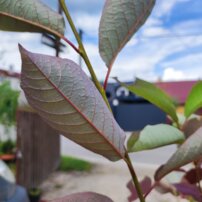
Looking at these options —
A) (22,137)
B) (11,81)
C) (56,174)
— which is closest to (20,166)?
(22,137)

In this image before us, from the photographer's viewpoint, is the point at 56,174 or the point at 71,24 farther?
the point at 56,174

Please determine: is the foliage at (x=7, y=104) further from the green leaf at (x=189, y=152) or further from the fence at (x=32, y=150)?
the green leaf at (x=189, y=152)

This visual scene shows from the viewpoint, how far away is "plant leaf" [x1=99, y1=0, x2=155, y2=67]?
0.28 m

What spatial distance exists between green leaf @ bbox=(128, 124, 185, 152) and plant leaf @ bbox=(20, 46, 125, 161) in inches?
A: 3.3

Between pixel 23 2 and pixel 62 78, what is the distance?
0.30ft

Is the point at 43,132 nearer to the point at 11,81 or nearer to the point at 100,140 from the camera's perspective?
the point at 11,81

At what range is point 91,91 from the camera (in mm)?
210

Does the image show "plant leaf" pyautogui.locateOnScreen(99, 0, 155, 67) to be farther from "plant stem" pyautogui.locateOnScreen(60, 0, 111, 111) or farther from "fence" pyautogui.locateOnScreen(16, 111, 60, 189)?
"fence" pyautogui.locateOnScreen(16, 111, 60, 189)

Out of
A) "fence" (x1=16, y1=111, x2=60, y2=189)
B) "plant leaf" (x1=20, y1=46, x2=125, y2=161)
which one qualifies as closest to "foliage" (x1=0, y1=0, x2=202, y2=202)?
"plant leaf" (x1=20, y1=46, x2=125, y2=161)

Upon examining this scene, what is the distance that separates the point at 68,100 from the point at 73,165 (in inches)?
216

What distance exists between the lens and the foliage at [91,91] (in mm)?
201

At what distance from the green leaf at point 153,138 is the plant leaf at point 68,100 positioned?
8cm

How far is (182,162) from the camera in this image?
0.84 feet

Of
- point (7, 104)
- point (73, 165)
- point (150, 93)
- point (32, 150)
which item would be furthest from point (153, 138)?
point (73, 165)
